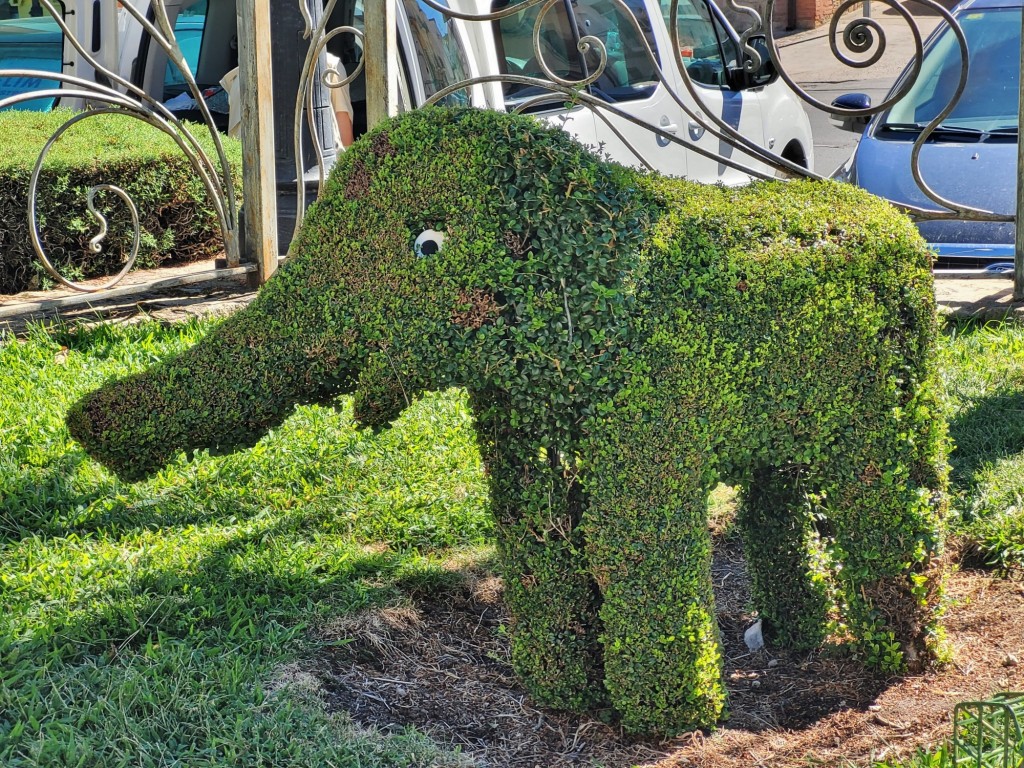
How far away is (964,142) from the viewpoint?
717 cm

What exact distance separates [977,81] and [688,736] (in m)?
5.92

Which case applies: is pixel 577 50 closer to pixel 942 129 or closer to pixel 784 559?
pixel 942 129

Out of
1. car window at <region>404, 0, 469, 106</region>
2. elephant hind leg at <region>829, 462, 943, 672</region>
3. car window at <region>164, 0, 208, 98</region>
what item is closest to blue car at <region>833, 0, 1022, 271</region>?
car window at <region>404, 0, 469, 106</region>

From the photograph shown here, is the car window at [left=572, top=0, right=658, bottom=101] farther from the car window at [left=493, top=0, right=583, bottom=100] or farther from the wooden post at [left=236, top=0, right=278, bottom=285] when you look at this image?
the wooden post at [left=236, top=0, right=278, bottom=285]

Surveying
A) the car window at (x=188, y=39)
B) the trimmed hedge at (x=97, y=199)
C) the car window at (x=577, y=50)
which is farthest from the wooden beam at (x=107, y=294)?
the car window at (x=188, y=39)

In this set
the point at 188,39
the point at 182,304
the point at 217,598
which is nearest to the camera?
the point at 217,598

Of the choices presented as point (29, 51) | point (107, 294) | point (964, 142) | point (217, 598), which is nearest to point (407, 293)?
point (217, 598)

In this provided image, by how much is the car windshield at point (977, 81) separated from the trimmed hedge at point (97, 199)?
15.2 ft

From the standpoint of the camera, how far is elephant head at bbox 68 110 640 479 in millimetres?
2865

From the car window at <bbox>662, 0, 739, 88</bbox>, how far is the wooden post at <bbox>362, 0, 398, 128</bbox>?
13.4 ft

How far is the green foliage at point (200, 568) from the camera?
3.01 metres

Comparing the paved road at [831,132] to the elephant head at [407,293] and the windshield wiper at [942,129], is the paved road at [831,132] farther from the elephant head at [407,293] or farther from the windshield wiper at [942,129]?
the elephant head at [407,293]

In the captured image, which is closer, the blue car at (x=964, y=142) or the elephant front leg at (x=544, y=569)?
the elephant front leg at (x=544, y=569)

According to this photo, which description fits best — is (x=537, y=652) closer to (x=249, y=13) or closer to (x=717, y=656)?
(x=717, y=656)
